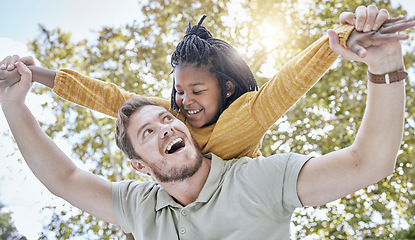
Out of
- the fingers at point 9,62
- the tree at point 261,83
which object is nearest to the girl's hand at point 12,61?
Result: the fingers at point 9,62

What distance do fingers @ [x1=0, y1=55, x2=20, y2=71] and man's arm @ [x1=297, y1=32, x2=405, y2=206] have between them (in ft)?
4.55

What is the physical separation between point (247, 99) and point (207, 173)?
36cm

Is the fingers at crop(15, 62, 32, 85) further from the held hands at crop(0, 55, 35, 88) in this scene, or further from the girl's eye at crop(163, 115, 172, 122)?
the girl's eye at crop(163, 115, 172, 122)

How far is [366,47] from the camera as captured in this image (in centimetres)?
142

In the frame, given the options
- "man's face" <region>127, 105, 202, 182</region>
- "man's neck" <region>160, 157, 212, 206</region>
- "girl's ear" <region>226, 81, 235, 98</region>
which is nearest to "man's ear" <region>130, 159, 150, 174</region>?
"man's face" <region>127, 105, 202, 182</region>

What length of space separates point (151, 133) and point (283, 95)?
22.9 inches

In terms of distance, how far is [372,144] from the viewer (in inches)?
57.9

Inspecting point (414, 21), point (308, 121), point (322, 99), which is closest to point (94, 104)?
point (414, 21)

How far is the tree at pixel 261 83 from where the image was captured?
210 inches

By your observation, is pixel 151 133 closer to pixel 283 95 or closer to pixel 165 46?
pixel 283 95

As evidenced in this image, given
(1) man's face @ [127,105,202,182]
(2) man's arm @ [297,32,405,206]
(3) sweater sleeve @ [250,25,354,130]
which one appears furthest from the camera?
(1) man's face @ [127,105,202,182]

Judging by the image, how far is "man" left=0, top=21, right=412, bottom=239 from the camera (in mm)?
1455

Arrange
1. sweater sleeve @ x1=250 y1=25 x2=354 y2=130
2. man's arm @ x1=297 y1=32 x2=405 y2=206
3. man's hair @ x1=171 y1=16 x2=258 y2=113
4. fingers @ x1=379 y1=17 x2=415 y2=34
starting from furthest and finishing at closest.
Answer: man's hair @ x1=171 y1=16 x2=258 y2=113
sweater sleeve @ x1=250 y1=25 x2=354 y2=130
man's arm @ x1=297 y1=32 x2=405 y2=206
fingers @ x1=379 y1=17 x2=415 y2=34

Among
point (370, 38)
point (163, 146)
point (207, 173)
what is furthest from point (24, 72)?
point (370, 38)
